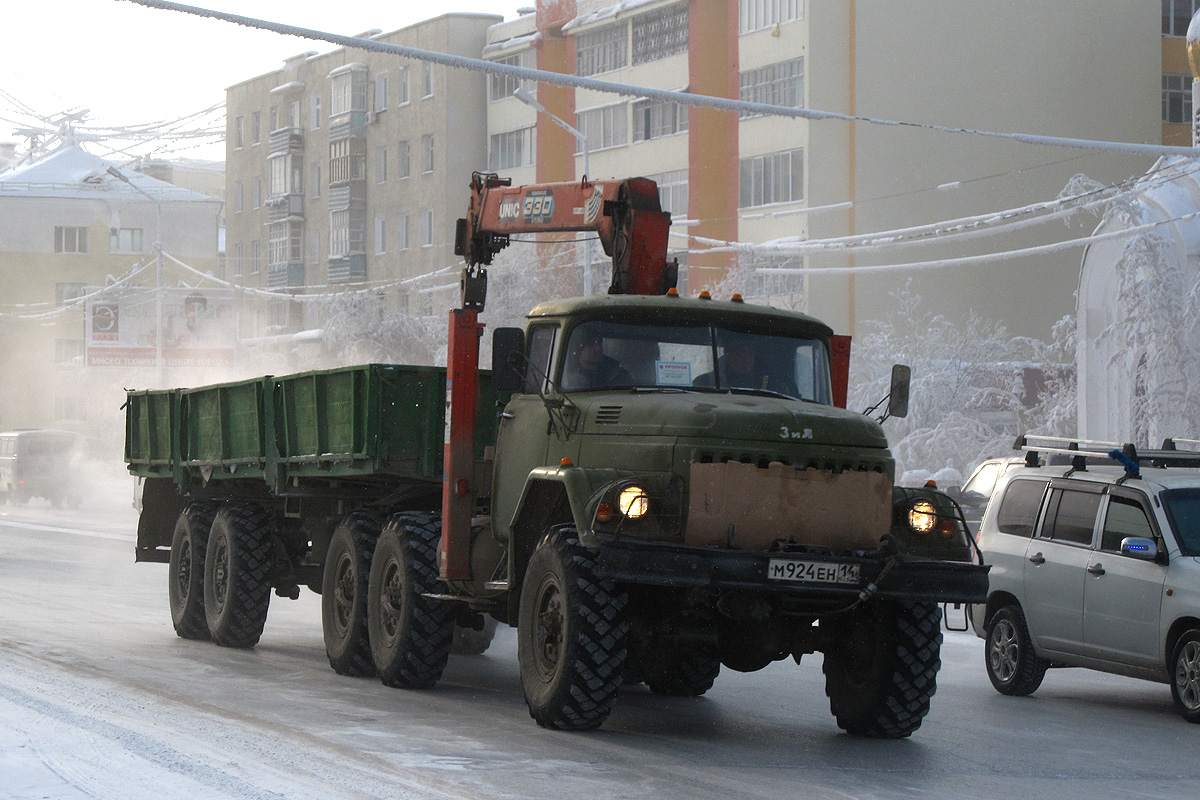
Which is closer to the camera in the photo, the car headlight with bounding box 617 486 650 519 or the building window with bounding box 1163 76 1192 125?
the car headlight with bounding box 617 486 650 519

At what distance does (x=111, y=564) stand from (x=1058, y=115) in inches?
1373

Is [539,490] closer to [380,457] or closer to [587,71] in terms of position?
[380,457]

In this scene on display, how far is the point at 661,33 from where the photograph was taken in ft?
183

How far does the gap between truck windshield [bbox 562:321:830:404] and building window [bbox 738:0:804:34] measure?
40585 millimetres

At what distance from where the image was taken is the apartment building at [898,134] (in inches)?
1943

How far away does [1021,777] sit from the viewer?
9.13 m

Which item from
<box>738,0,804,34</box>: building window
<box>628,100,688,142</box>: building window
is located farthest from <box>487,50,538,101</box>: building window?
<box>738,0,804,34</box>: building window

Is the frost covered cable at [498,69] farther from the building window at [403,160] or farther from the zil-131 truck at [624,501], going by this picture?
the building window at [403,160]

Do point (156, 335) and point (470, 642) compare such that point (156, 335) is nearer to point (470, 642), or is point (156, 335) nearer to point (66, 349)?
point (66, 349)

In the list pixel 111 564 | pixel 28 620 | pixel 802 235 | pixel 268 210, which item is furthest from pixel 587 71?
pixel 28 620

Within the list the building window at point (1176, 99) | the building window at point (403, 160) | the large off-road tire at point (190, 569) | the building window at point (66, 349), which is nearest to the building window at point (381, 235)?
the building window at point (403, 160)

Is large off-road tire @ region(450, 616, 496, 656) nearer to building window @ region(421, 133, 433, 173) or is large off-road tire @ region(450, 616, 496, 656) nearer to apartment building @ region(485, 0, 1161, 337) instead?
apartment building @ region(485, 0, 1161, 337)

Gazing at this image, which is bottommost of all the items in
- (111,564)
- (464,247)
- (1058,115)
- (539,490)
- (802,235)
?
(111,564)

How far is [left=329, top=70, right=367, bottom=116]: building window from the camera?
7038cm
